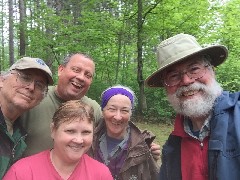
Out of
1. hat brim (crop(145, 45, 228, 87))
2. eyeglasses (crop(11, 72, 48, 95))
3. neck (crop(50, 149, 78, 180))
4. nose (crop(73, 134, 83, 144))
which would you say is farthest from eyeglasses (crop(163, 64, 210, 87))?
eyeglasses (crop(11, 72, 48, 95))

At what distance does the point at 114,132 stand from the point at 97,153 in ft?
0.98

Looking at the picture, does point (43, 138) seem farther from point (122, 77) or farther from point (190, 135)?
point (122, 77)

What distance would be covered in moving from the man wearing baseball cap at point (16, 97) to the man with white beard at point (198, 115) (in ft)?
3.92

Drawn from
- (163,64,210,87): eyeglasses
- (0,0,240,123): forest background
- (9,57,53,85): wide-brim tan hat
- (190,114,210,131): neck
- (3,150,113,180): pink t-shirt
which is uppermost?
(0,0,240,123): forest background

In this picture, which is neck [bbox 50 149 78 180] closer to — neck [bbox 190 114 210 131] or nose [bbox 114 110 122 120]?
nose [bbox 114 110 122 120]

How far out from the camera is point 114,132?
3.40 m

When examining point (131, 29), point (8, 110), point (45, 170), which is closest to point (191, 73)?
point (45, 170)

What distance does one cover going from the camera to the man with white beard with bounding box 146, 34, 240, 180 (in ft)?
7.45

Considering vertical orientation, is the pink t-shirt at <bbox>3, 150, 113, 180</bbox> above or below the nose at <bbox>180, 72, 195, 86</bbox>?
below

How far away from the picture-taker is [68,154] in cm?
257

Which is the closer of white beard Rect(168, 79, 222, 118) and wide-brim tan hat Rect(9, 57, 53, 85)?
white beard Rect(168, 79, 222, 118)

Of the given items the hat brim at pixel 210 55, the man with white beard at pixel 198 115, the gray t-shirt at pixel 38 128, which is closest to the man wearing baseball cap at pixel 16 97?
the gray t-shirt at pixel 38 128

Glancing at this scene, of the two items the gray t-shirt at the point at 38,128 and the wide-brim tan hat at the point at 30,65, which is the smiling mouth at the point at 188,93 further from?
the gray t-shirt at the point at 38,128

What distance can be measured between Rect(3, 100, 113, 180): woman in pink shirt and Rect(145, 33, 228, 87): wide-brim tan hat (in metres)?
0.80
